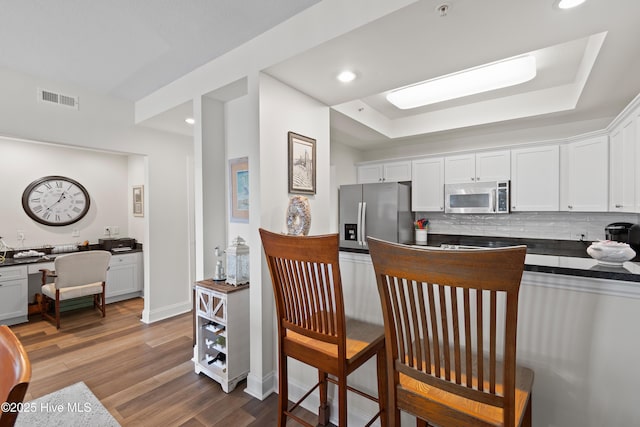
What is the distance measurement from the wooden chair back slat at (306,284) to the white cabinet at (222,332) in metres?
0.89

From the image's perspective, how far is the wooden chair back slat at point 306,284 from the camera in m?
1.29

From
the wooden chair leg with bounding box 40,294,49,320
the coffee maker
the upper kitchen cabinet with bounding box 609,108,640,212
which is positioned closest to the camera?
the upper kitchen cabinet with bounding box 609,108,640,212

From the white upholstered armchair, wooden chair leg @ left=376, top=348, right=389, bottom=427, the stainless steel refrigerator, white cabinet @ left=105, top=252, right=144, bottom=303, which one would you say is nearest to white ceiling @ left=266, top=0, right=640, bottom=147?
the stainless steel refrigerator

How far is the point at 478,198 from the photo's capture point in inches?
151

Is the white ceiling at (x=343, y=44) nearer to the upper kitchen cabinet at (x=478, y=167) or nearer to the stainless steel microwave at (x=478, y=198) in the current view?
the upper kitchen cabinet at (x=478, y=167)

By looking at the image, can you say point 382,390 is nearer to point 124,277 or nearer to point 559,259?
point 559,259

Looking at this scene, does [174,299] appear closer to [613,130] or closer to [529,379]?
[529,379]

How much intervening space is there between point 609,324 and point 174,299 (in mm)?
4219

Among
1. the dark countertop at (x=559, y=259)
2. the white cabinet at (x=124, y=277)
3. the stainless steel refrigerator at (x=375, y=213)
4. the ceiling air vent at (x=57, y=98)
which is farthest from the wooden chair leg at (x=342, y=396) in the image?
the white cabinet at (x=124, y=277)

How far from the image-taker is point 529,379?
1.15 meters

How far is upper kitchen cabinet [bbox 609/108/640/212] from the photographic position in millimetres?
2414

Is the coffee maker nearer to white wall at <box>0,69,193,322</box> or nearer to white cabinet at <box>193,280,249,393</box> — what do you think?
white cabinet at <box>193,280,249,393</box>

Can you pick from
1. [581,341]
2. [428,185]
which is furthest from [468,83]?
[581,341]

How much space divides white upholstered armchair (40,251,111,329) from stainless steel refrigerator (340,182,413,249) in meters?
3.23
